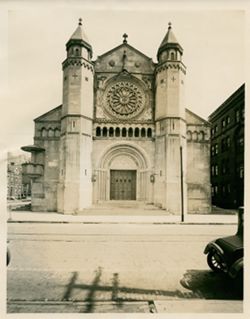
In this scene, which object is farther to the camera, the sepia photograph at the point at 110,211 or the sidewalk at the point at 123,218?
the sidewalk at the point at 123,218

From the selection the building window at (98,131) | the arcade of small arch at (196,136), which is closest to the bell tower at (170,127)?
the arcade of small arch at (196,136)

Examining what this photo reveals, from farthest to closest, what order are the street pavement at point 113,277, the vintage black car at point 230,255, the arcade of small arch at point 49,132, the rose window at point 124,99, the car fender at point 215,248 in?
the rose window at point 124,99 < the arcade of small arch at point 49,132 < the car fender at point 215,248 < the vintage black car at point 230,255 < the street pavement at point 113,277

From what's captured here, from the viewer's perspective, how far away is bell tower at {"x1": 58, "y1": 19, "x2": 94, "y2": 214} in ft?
51.9

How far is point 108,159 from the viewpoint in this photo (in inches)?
653

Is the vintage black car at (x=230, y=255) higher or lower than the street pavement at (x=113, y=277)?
higher

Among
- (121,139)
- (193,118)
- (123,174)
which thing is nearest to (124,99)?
(121,139)

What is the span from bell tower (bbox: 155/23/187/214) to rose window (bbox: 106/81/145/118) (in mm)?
1108

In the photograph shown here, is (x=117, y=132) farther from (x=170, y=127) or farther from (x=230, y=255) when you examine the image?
(x=230, y=255)

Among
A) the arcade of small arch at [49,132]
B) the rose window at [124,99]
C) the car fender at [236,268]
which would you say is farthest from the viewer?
the rose window at [124,99]

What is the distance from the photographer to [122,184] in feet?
53.2

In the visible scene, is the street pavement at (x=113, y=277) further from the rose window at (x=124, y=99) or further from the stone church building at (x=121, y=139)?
the rose window at (x=124, y=99)

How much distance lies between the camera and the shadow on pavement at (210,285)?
5.13 metres

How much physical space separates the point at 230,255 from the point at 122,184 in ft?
36.2

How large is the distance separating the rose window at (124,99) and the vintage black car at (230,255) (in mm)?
11804
